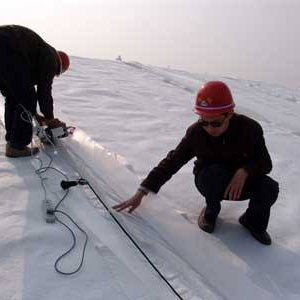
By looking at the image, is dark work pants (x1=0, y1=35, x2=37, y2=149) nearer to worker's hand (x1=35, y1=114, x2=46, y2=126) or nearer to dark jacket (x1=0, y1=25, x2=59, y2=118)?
dark jacket (x1=0, y1=25, x2=59, y2=118)

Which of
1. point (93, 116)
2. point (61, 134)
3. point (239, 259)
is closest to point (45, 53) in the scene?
point (61, 134)

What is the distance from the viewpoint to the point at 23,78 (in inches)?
86.0

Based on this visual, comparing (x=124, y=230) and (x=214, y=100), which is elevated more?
(x=214, y=100)

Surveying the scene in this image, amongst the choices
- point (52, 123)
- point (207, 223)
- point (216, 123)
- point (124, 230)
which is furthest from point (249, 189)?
point (52, 123)

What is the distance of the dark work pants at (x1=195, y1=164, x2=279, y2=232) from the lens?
164 cm

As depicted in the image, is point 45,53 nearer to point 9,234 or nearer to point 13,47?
point 13,47

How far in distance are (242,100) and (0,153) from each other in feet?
12.0

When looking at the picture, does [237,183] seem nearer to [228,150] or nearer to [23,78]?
[228,150]

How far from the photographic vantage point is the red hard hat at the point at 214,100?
1509 mm

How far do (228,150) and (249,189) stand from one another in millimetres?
201

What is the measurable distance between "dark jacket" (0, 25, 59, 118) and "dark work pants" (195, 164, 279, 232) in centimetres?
114

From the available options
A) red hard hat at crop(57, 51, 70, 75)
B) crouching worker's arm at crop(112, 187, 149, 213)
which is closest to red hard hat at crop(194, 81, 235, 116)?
crouching worker's arm at crop(112, 187, 149, 213)

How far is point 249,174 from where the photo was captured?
5.26 feet

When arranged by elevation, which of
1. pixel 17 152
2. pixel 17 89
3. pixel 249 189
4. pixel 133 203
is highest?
pixel 17 89
